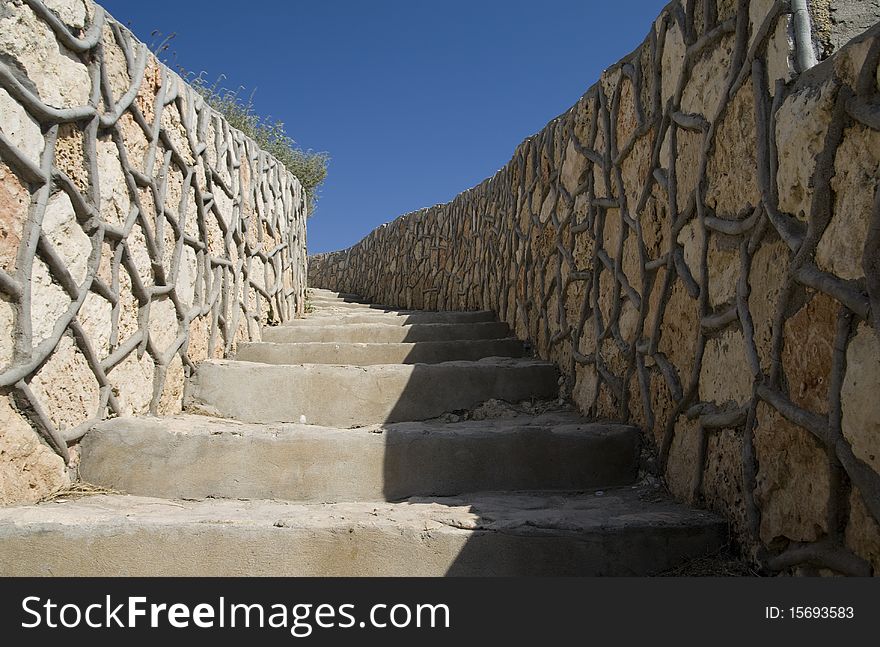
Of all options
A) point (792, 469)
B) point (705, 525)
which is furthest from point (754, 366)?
point (705, 525)

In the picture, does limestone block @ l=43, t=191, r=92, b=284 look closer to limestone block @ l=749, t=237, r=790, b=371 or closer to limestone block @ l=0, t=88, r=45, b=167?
limestone block @ l=0, t=88, r=45, b=167

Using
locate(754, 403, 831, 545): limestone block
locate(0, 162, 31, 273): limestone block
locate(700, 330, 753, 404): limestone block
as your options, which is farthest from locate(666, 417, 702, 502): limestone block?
locate(0, 162, 31, 273): limestone block

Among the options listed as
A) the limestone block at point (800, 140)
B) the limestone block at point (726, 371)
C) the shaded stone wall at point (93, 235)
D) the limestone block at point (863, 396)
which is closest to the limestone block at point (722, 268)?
the limestone block at point (726, 371)

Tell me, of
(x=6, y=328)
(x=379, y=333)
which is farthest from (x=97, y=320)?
(x=379, y=333)

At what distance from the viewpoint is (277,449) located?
2447 millimetres

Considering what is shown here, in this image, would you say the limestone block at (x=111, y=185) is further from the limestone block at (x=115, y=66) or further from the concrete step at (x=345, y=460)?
the concrete step at (x=345, y=460)

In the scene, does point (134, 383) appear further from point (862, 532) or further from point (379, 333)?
point (862, 532)

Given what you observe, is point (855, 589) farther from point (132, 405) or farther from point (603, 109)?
point (132, 405)

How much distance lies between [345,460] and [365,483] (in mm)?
124

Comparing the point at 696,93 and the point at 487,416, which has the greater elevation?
the point at 696,93

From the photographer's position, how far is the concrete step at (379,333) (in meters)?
4.38

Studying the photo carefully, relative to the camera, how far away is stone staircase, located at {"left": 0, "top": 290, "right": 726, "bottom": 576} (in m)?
1.81

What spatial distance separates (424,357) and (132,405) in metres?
1.73

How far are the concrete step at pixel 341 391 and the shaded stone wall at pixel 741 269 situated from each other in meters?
0.57
